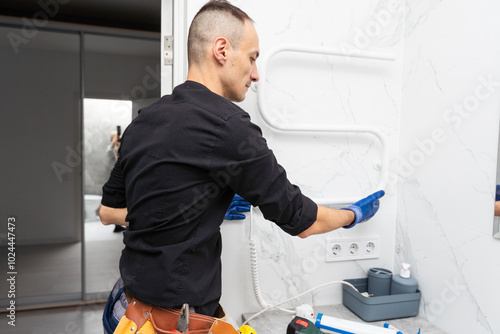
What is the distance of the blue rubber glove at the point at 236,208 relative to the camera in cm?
117

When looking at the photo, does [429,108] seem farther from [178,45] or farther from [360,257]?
[178,45]

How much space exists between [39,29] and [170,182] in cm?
267

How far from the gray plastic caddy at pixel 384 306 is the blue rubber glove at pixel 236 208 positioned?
0.47 m

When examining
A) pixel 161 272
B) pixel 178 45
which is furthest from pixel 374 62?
pixel 161 272

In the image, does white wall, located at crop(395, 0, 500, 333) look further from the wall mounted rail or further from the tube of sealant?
the tube of sealant

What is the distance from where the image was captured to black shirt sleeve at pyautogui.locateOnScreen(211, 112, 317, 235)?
73 centimetres

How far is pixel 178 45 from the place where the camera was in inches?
46.4

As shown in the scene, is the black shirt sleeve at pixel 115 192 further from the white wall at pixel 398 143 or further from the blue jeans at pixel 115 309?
the white wall at pixel 398 143

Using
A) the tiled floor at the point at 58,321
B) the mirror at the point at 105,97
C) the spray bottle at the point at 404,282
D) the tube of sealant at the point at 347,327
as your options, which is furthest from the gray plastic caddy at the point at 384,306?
the mirror at the point at 105,97

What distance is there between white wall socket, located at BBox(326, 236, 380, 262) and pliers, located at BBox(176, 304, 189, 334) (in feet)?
2.23

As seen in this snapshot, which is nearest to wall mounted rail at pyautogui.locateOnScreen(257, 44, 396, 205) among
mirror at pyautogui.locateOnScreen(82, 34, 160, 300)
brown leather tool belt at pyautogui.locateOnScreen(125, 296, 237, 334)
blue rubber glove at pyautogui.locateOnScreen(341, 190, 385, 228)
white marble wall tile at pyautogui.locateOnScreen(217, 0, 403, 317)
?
white marble wall tile at pyautogui.locateOnScreen(217, 0, 403, 317)

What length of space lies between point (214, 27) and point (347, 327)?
805 mm

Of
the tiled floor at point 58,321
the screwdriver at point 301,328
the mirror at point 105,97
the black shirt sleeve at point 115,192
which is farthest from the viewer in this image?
the mirror at point 105,97

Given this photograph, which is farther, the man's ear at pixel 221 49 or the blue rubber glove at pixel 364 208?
the blue rubber glove at pixel 364 208
